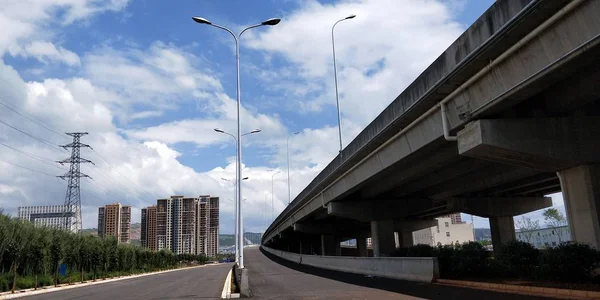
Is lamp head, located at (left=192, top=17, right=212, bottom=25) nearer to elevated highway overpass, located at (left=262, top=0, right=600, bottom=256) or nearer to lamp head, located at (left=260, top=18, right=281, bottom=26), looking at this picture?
lamp head, located at (left=260, top=18, right=281, bottom=26)

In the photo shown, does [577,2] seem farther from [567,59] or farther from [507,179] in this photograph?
[507,179]

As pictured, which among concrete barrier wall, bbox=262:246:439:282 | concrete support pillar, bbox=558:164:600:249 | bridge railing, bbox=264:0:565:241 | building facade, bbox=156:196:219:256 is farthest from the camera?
building facade, bbox=156:196:219:256

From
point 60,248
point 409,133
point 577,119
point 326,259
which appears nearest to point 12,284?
point 60,248

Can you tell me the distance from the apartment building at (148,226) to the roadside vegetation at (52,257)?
6135cm

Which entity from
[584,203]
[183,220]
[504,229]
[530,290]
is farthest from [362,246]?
[530,290]

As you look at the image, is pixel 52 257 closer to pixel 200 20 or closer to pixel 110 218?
pixel 200 20

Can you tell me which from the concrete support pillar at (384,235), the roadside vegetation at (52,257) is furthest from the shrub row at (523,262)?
the roadside vegetation at (52,257)

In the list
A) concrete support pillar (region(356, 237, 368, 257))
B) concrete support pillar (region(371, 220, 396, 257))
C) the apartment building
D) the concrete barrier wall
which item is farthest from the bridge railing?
the apartment building

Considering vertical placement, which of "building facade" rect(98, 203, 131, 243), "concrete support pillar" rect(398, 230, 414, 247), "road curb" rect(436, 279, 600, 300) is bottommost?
"road curb" rect(436, 279, 600, 300)

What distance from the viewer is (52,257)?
3469 cm

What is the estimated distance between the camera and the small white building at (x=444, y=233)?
119m

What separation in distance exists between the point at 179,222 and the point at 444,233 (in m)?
69.2

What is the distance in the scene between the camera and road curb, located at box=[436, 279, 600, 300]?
12.0 metres

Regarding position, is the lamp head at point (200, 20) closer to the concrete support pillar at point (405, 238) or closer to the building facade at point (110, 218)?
the concrete support pillar at point (405, 238)
